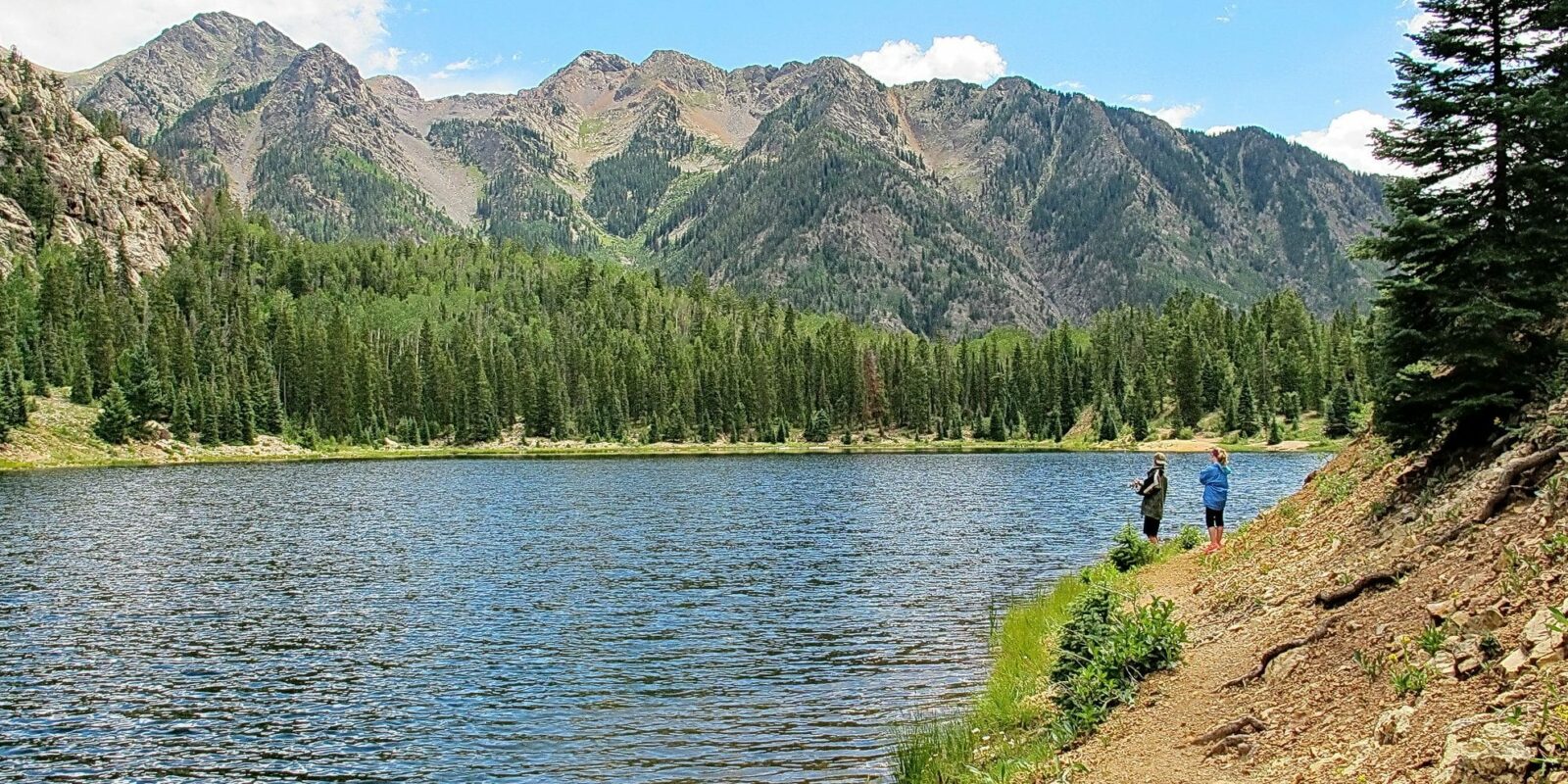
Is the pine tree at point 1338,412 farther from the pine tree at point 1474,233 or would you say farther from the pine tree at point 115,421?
the pine tree at point 115,421

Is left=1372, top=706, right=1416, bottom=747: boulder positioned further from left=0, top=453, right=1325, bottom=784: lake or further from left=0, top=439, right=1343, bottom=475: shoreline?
left=0, top=439, right=1343, bottom=475: shoreline

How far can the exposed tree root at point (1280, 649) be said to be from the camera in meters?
16.6

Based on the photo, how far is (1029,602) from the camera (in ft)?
113

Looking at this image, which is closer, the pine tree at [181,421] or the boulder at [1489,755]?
the boulder at [1489,755]

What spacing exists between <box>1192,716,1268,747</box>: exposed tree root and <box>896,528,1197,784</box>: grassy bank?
2141 millimetres

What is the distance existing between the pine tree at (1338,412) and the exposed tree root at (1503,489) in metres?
151

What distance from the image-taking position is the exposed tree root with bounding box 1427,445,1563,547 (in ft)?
56.0

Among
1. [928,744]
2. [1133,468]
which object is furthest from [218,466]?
[928,744]

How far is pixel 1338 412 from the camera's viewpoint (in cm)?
15575

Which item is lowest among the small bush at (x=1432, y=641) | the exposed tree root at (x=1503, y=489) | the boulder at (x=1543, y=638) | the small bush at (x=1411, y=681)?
the small bush at (x=1411, y=681)

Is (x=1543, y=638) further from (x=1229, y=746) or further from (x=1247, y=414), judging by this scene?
(x=1247, y=414)

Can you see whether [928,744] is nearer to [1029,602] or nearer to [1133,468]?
[1029,602]

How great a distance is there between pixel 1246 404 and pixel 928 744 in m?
173

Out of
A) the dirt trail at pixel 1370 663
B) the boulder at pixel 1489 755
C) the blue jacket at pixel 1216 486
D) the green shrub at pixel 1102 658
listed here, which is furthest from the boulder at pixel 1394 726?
the blue jacket at pixel 1216 486
